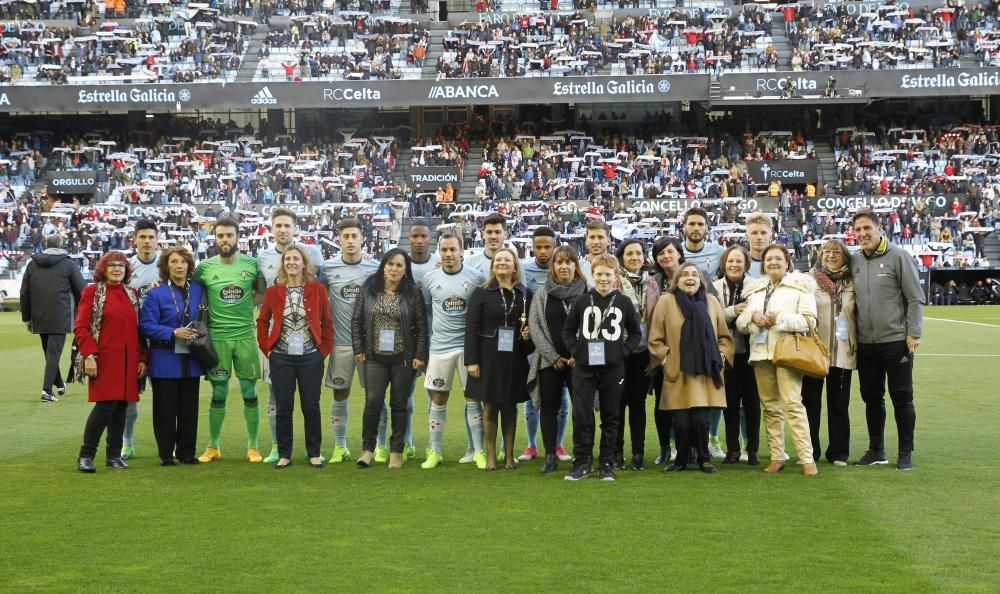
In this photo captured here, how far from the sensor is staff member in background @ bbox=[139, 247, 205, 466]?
9852mm

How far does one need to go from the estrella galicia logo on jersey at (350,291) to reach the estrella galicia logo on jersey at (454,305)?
0.80 meters

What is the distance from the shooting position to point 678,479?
9.05m

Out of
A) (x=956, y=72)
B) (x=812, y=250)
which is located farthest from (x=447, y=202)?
(x=956, y=72)

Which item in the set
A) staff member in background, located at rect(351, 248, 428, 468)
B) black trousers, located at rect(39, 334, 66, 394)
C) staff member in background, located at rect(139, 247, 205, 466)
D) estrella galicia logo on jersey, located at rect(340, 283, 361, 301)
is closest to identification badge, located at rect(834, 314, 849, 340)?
staff member in background, located at rect(351, 248, 428, 468)

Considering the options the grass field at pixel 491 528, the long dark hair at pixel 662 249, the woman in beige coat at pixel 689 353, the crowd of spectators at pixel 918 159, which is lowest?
the grass field at pixel 491 528

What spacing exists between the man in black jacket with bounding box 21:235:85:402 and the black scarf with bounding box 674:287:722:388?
8.03 m

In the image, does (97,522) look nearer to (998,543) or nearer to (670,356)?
(670,356)

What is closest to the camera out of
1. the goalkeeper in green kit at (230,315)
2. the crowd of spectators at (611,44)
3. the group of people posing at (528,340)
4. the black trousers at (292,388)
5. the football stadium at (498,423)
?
the football stadium at (498,423)

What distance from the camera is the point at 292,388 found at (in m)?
9.80

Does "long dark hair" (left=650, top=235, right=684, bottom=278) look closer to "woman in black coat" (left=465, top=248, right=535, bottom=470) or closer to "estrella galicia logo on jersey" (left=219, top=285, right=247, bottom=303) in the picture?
"woman in black coat" (left=465, top=248, right=535, bottom=470)

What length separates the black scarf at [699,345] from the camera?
9.22 m

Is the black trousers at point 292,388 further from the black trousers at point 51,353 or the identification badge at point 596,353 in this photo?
the black trousers at point 51,353

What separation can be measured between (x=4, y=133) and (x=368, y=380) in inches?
1778

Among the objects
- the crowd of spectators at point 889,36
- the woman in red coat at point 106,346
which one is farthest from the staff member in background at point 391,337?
the crowd of spectators at point 889,36
